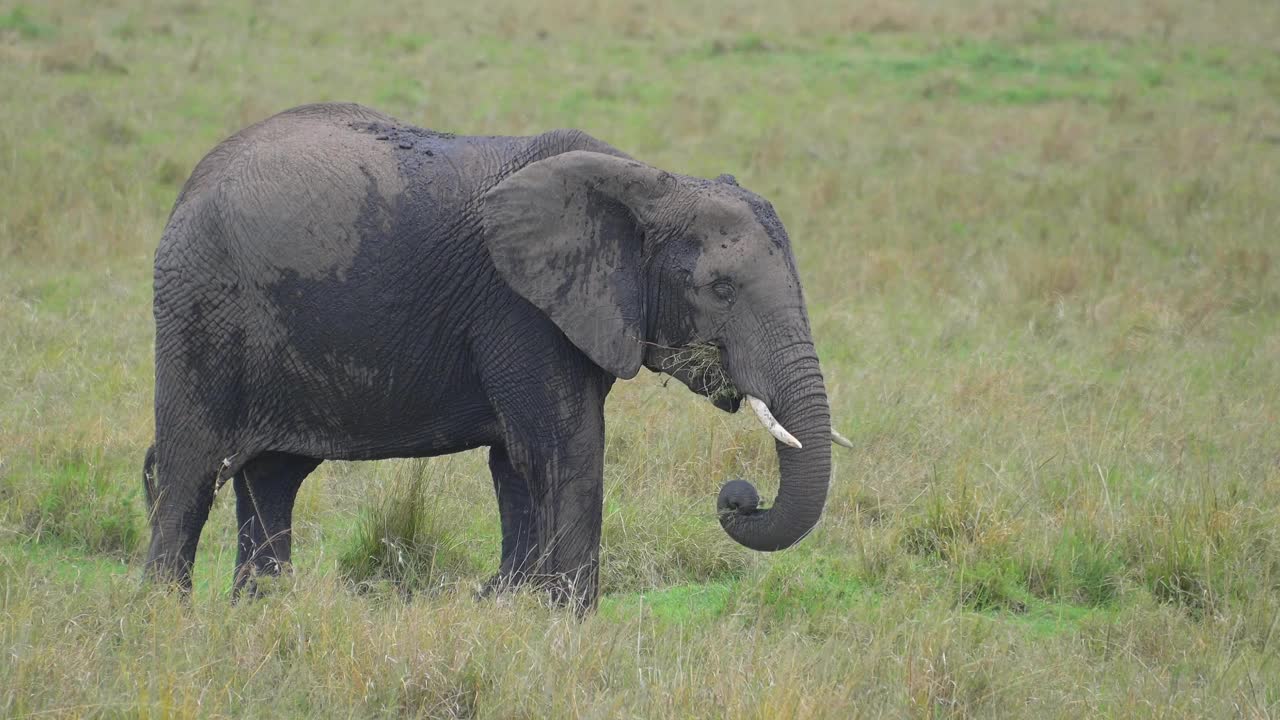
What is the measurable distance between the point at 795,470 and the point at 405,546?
1.91 metres

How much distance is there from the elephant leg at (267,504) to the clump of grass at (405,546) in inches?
11.6

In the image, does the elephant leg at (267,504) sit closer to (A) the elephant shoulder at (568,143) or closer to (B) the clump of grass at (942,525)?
(A) the elephant shoulder at (568,143)

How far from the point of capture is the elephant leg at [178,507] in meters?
5.37

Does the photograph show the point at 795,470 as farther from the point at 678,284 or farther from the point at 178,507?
the point at 178,507

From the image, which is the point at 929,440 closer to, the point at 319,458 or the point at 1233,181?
the point at 319,458

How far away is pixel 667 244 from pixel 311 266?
1.24m

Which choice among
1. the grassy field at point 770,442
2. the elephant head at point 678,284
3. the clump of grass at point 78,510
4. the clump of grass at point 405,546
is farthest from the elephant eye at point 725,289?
the clump of grass at point 78,510

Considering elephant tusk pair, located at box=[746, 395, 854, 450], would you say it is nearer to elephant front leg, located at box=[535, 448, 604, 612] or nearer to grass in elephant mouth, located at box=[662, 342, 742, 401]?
grass in elephant mouth, located at box=[662, 342, 742, 401]

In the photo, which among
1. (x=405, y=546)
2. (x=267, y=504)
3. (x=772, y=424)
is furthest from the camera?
(x=405, y=546)

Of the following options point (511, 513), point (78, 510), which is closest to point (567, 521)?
point (511, 513)

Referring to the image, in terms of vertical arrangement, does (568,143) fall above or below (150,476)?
above

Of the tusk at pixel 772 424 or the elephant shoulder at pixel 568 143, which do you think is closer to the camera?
the tusk at pixel 772 424

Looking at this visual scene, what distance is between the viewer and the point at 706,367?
5078 millimetres

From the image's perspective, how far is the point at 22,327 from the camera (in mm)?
8578
